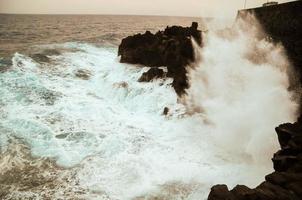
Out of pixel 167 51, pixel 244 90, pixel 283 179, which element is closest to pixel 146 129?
pixel 244 90

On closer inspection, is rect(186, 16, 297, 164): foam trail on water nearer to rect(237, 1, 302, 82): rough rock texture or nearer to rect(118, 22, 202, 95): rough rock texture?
rect(237, 1, 302, 82): rough rock texture

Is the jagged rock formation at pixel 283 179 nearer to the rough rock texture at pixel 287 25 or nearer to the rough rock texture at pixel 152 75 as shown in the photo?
the rough rock texture at pixel 287 25

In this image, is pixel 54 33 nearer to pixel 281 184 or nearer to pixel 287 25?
pixel 287 25

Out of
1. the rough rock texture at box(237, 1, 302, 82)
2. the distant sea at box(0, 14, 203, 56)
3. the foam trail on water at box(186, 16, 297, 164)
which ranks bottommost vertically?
the foam trail on water at box(186, 16, 297, 164)

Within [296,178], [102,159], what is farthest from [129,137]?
[296,178]

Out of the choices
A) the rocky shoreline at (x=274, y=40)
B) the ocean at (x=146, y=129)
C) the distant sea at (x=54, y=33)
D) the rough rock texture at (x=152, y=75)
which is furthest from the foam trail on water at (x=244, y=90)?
the distant sea at (x=54, y=33)

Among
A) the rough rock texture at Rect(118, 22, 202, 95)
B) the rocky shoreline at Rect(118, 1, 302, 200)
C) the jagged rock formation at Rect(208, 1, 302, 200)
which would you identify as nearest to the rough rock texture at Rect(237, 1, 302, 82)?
the rocky shoreline at Rect(118, 1, 302, 200)
